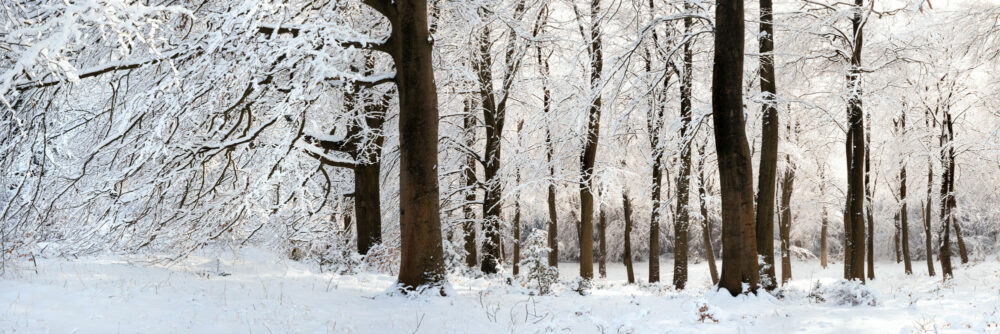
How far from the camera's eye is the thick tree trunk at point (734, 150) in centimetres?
792

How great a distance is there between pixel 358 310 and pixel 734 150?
5.30 m

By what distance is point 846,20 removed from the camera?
44.4ft

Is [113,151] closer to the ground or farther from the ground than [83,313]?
farther from the ground

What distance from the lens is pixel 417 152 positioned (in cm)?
795

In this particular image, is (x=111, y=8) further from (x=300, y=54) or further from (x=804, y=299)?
(x=804, y=299)

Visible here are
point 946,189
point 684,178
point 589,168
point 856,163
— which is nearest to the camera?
point 856,163

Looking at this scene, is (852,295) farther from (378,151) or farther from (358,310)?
(378,151)

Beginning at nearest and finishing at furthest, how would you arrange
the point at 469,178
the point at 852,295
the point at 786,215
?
1. the point at 852,295
2. the point at 469,178
3. the point at 786,215

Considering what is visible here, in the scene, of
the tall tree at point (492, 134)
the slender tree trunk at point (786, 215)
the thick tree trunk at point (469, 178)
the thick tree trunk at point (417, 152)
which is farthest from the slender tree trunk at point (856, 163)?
the thick tree trunk at point (417, 152)

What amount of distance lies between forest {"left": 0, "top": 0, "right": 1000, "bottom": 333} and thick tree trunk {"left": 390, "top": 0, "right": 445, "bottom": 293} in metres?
0.03

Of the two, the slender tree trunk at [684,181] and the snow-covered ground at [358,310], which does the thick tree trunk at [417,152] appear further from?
the slender tree trunk at [684,181]

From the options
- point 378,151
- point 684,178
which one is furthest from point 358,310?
point 684,178

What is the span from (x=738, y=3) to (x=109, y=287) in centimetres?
835

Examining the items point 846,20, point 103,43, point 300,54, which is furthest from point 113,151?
point 846,20
